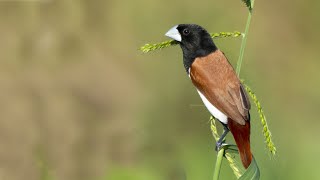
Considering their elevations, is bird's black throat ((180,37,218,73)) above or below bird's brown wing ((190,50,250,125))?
above

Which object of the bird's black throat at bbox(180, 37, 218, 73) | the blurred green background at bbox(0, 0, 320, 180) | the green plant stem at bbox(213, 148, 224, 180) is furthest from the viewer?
the blurred green background at bbox(0, 0, 320, 180)

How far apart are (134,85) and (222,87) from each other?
439 cm

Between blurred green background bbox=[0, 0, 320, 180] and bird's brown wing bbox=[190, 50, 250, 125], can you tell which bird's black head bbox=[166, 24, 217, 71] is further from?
blurred green background bbox=[0, 0, 320, 180]

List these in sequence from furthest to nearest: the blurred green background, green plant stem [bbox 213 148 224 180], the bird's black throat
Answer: the blurred green background, the bird's black throat, green plant stem [bbox 213 148 224 180]

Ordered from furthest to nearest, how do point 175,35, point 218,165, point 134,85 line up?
1. point 134,85
2. point 175,35
3. point 218,165

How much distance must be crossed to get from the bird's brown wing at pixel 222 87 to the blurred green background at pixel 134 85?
5.10 feet

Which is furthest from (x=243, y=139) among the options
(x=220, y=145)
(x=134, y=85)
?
(x=134, y=85)

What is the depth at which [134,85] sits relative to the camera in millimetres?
6605

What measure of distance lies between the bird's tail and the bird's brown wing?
0.01 meters

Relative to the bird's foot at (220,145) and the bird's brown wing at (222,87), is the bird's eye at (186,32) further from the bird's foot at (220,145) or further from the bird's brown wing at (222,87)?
the bird's foot at (220,145)

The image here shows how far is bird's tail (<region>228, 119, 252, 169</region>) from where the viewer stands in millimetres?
2244

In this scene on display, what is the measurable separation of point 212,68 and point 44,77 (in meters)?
4.10

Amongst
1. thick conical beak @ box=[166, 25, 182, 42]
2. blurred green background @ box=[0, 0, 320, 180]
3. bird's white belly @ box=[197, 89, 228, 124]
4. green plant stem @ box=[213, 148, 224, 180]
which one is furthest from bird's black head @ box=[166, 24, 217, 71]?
blurred green background @ box=[0, 0, 320, 180]

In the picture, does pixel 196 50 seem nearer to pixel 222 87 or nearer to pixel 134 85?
pixel 222 87
